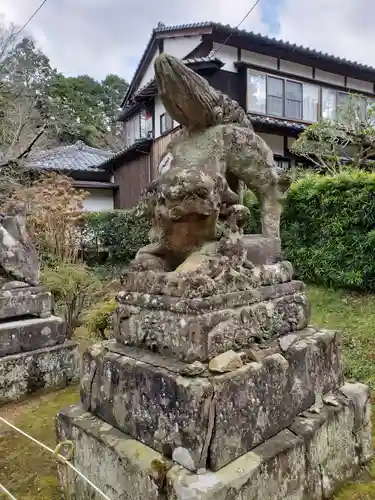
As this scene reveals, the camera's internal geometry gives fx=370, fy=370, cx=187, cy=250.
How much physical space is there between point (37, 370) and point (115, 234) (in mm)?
7357

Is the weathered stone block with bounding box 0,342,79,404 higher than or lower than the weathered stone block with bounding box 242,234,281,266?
lower

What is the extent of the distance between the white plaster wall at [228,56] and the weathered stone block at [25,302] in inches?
388

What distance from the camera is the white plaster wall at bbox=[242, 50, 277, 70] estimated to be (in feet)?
38.1

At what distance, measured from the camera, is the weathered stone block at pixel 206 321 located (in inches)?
66.7

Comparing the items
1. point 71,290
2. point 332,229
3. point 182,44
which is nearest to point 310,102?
point 182,44

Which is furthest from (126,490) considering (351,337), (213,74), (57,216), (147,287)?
(213,74)

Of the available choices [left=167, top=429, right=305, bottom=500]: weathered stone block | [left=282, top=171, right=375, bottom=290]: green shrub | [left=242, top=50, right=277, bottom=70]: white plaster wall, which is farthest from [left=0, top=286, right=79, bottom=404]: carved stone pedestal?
[left=242, top=50, right=277, bottom=70]: white plaster wall

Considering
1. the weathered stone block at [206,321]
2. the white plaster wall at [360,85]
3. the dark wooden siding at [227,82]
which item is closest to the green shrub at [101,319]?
the weathered stone block at [206,321]

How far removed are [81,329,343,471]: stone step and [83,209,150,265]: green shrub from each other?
8492 millimetres

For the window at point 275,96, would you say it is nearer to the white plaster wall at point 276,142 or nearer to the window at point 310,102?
the white plaster wall at point 276,142

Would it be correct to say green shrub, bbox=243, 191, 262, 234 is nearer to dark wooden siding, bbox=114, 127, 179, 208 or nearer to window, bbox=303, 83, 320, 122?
dark wooden siding, bbox=114, 127, 179, 208

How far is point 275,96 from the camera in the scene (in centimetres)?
1227

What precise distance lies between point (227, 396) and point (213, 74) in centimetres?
1108

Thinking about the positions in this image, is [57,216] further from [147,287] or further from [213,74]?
[147,287]
